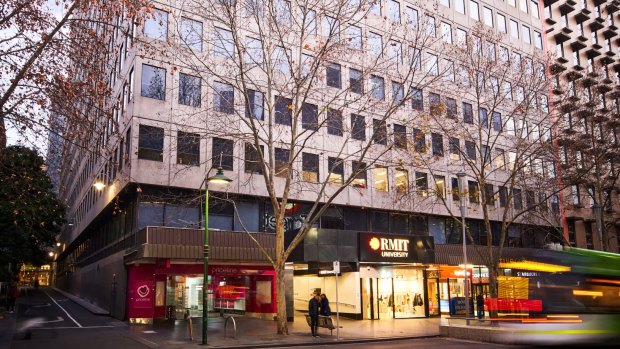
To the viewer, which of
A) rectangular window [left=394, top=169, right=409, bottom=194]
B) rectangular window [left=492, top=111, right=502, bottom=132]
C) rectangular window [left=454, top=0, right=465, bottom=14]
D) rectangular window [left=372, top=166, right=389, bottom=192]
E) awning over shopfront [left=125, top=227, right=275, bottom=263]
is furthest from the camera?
rectangular window [left=492, top=111, right=502, bottom=132]

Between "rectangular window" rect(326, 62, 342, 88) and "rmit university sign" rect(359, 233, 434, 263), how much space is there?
956 cm

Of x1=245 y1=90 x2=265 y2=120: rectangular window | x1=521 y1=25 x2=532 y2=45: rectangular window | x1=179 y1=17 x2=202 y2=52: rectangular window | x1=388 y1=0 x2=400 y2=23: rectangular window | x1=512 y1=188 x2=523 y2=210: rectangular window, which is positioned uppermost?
x1=521 y1=25 x2=532 y2=45: rectangular window

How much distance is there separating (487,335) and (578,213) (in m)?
31.8

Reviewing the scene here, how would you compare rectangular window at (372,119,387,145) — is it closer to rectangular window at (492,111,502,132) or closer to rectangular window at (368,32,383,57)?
rectangular window at (368,32,383,57)

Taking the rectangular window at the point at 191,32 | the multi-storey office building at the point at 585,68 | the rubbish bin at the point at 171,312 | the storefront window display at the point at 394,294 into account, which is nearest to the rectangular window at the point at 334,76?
the rectangular window at the point at 191,32

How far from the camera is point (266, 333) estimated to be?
21.5m

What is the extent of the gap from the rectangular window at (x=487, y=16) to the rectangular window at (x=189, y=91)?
25.5 meters

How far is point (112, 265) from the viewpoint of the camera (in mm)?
32844

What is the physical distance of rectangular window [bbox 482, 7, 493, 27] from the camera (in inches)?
1654

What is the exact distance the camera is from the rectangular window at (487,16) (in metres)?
42.0

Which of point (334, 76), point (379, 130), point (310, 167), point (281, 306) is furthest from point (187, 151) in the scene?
point (379, 130)

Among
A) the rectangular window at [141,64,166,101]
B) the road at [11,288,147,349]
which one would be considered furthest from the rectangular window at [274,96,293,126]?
the road at [11,288,147,349]

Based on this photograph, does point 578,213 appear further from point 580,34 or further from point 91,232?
point 91,232

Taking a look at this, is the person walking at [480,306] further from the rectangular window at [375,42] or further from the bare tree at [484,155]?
the rectangular window at [375,42]
